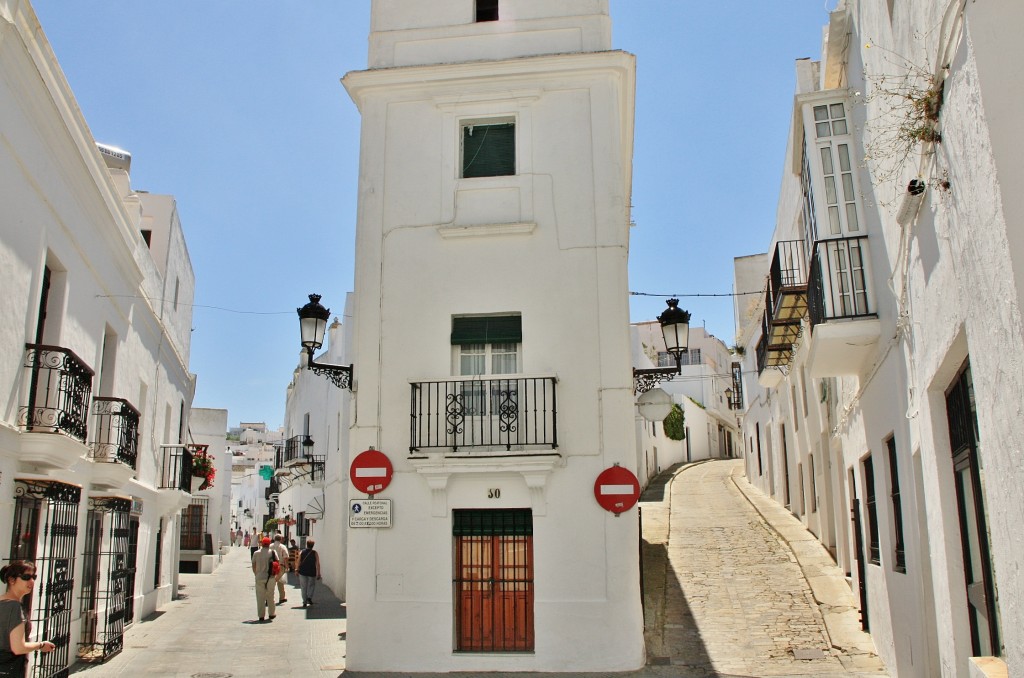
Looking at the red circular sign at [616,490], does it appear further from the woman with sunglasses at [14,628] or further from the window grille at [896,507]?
the woman with sunglasses at [14,628]

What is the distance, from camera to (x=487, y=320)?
38.5 feet

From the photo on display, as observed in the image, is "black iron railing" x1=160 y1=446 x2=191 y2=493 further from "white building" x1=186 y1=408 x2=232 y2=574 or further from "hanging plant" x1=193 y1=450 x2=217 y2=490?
"white building" x1=186 y1=408 x2=232 y2=574

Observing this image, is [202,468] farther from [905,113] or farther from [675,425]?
[675,425]

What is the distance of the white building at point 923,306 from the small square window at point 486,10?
4.84m

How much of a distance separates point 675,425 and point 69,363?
32720mm

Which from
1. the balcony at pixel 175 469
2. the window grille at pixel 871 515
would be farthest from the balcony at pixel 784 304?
the balcony at pixel 175 469

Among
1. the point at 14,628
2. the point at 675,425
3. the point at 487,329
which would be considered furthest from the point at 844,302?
the point at 675,425

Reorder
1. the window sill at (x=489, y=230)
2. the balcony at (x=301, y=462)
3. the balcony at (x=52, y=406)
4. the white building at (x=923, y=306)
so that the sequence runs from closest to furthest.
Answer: the white building at (x=923, y=306) < the balcony at (x=52, y=406) < the window sill at (x=489, y=230) < the balcony at (x=301, y=462)

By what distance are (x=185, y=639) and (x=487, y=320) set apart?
720 cm

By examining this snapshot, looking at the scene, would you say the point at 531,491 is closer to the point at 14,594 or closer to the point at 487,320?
the point at 487,320

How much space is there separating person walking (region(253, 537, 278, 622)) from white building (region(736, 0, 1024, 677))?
9.76 meters

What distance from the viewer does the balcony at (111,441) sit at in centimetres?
1166

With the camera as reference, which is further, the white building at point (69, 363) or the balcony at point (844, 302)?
the balcony at point (844, 302)

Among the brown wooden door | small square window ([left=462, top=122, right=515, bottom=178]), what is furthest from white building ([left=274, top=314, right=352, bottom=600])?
the brown wooden door
